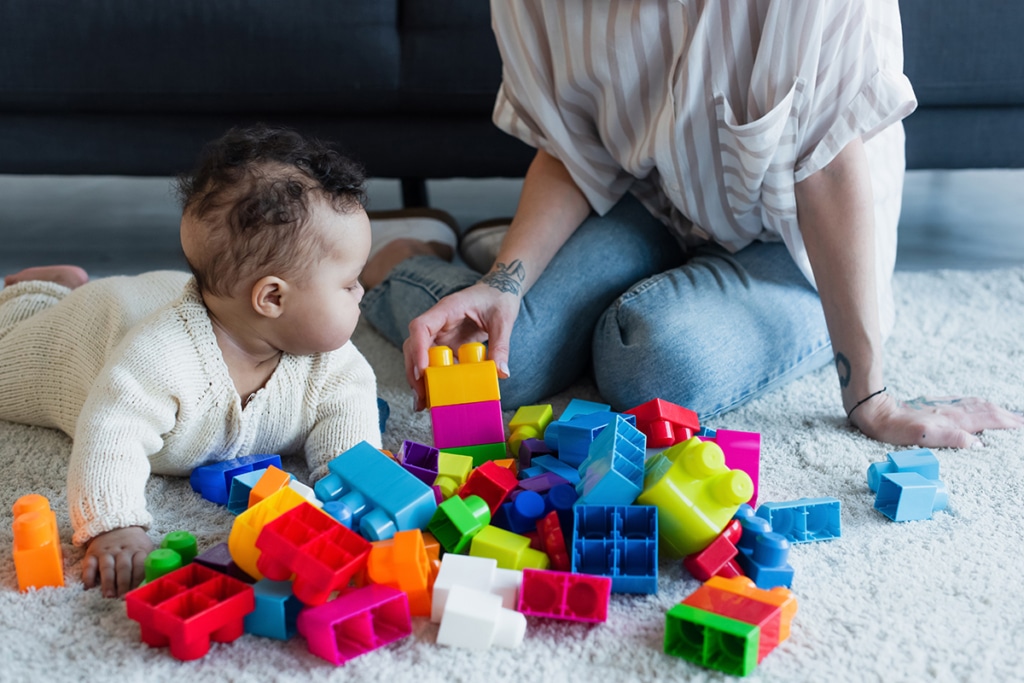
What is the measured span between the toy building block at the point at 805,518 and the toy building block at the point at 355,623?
348mm

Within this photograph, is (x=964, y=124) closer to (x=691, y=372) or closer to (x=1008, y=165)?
(x=1008, y=165)

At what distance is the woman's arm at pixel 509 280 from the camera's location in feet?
3.36

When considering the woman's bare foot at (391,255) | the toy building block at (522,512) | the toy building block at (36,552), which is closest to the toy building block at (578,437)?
the toy building block at (522,512)

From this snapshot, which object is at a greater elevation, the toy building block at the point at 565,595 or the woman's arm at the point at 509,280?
the woman's arm at the point at 509,280

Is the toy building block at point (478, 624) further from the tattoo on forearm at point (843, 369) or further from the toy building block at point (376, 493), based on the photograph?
the tattoo on forearm at point (843, 369)

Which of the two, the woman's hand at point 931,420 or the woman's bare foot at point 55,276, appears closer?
the woman's hand at point 931,420

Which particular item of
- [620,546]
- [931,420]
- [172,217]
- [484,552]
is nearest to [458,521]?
[484,552]

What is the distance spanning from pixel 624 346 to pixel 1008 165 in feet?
3.31

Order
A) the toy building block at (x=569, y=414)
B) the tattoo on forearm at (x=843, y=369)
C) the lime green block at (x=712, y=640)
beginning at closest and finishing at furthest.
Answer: the lime green block at (x=712, y=640), the toy building block at (x=569, y=414), the tattoo on forearm at (x=843, y=369)

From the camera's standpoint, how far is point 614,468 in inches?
31.5

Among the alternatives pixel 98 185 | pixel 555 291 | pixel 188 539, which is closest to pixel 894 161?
pixel 555 291

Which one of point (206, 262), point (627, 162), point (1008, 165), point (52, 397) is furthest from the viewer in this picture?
point (1008, 165)

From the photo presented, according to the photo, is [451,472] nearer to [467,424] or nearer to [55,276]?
[467,424]

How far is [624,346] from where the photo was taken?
1.14 m
